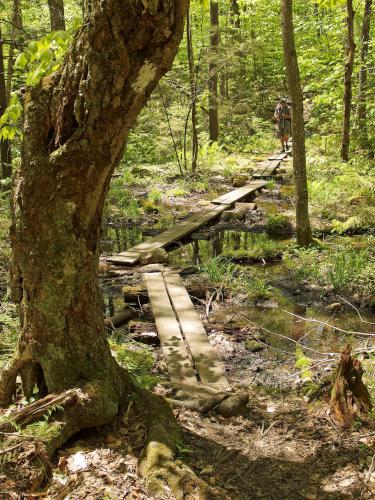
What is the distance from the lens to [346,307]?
25.1ft

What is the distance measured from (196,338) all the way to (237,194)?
9.53 metres

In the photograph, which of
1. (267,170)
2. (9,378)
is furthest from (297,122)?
(267,170)

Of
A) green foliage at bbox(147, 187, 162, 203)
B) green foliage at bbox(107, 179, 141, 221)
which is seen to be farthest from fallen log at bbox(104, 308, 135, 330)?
green foliage at bbox(147, 187, 162, 203)

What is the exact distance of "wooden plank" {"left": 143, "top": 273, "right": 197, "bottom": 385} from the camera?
5367 millimetres

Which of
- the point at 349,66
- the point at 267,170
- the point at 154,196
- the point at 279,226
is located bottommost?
the point at 279,226

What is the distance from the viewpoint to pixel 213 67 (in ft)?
55.8

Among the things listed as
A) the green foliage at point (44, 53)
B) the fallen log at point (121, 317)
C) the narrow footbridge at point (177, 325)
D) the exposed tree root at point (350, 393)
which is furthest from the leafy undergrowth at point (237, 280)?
the green foliage at point (44, 53)

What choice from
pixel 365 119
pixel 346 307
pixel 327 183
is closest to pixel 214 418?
pixel 346 307

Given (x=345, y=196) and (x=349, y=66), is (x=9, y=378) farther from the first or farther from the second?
(x=349, y=66)

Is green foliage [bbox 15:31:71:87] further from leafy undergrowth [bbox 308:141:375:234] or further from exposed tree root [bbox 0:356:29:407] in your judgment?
leafy undergrowth [bbox 308:141:375:234]

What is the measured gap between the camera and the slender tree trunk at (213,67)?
52.2 feet

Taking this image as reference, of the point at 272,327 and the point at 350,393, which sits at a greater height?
the point at 350,393

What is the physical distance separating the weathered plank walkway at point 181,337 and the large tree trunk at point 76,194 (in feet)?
5.60

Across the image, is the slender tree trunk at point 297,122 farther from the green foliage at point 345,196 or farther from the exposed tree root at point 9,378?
the exposed tree root at point 9,378
